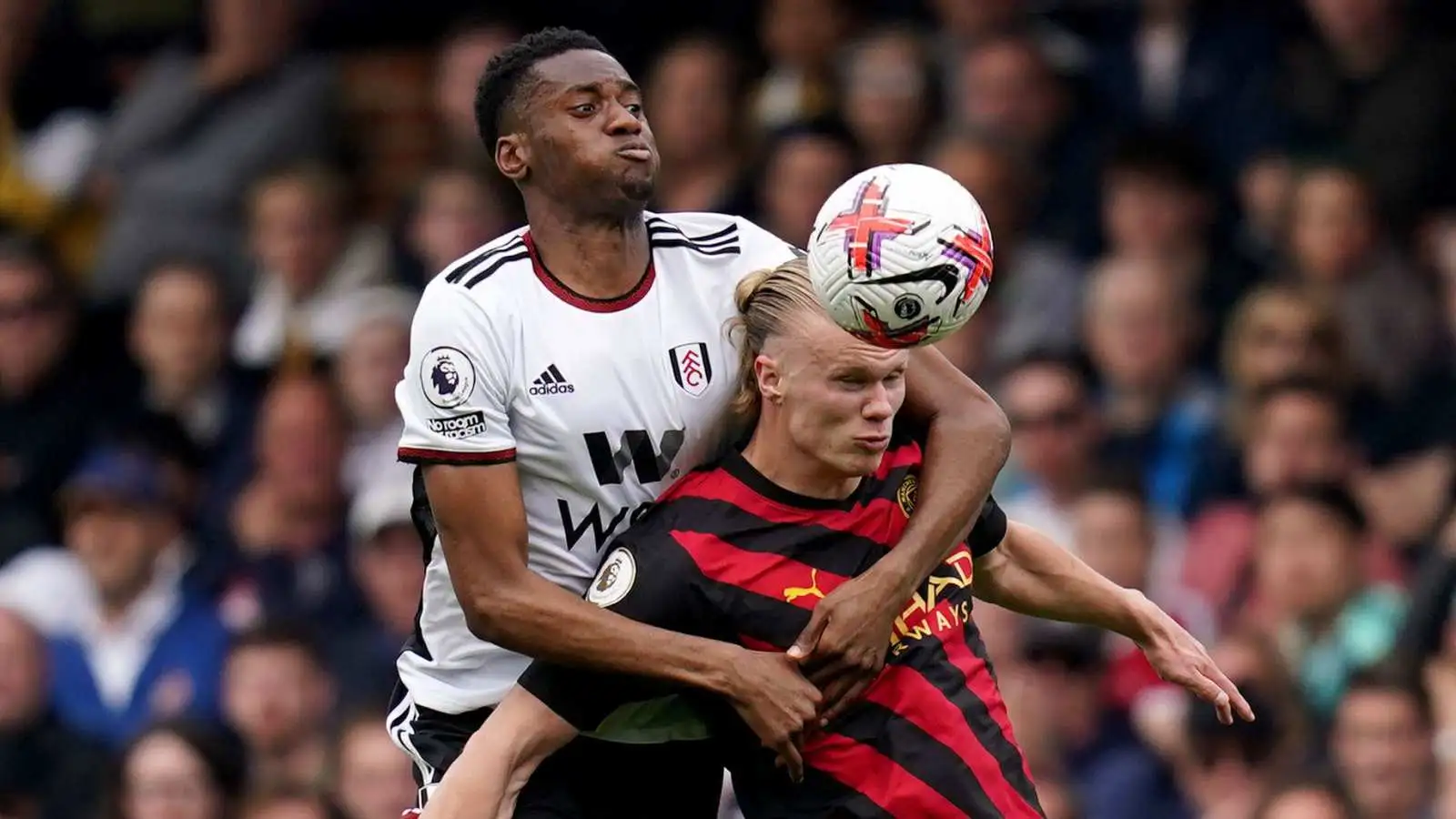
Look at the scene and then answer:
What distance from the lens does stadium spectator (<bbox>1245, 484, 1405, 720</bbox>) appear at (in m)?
9.57

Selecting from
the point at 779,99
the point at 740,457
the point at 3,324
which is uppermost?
the point at 740,457

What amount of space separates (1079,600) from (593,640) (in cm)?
132

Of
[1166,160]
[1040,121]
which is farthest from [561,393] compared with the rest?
[1040,121]

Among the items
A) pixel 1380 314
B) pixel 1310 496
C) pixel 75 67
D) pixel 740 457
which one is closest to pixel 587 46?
pixel 740 457

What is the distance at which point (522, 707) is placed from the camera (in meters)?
6.21

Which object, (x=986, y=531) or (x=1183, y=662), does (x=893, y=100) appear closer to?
(x=986, y=531)

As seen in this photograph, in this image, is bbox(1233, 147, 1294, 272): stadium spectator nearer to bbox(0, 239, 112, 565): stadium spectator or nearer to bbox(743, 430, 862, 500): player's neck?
bbox(743, 430, 862, 500): player's neck

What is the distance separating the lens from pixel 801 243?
1130 centimetres

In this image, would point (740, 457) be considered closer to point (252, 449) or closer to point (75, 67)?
point (252, 449)

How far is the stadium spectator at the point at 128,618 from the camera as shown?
1167 cm

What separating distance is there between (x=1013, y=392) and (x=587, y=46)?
4.52m

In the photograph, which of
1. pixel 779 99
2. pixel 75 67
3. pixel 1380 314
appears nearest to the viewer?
pixel 1380 314

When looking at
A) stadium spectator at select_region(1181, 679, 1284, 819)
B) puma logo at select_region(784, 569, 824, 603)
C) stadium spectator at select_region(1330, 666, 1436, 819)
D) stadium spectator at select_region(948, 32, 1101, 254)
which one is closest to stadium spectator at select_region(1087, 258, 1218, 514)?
stadium spectator at select_region(948, 32, 1101, 254)

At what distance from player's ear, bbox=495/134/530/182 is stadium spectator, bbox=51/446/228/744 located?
17.6 feet
